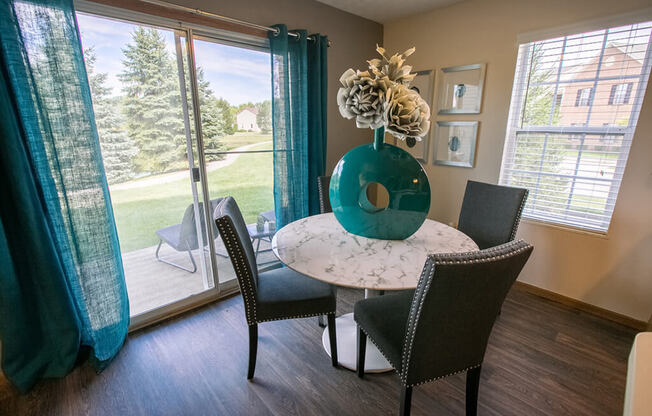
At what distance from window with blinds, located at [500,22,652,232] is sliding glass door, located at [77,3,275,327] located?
2120 millimetres

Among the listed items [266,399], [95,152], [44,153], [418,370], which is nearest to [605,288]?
A: [418,370]

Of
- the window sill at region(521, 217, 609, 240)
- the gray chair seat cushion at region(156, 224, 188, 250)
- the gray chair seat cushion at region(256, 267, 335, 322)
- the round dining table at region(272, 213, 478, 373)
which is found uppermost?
the round dining table at region(272, 213, 478, 373)

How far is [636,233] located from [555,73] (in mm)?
1271

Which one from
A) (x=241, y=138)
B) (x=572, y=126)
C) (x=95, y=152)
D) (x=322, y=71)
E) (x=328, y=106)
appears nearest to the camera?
(x=95, y=152)

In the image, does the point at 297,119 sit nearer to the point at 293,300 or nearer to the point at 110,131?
the point at 110,131

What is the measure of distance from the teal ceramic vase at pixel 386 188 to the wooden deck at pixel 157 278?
142 cm

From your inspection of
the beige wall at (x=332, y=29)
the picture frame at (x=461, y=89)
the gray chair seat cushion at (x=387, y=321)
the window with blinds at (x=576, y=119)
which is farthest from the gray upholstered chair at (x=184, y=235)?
the window with blinds at (x=576, y=119)

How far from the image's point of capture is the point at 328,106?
116 inches

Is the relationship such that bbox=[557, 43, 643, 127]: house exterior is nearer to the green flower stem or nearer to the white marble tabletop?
the white marble tabletop

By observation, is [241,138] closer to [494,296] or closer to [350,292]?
[350,292]

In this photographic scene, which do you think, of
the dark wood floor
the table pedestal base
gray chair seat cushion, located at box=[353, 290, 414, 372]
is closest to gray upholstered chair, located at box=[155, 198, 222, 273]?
the dark wood floor

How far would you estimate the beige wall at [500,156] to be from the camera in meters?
2.02

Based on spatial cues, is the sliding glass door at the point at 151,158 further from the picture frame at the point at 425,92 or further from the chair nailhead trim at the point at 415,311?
the picture frame at the point at 425,92

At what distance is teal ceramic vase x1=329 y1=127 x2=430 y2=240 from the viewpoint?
4.86 ft
